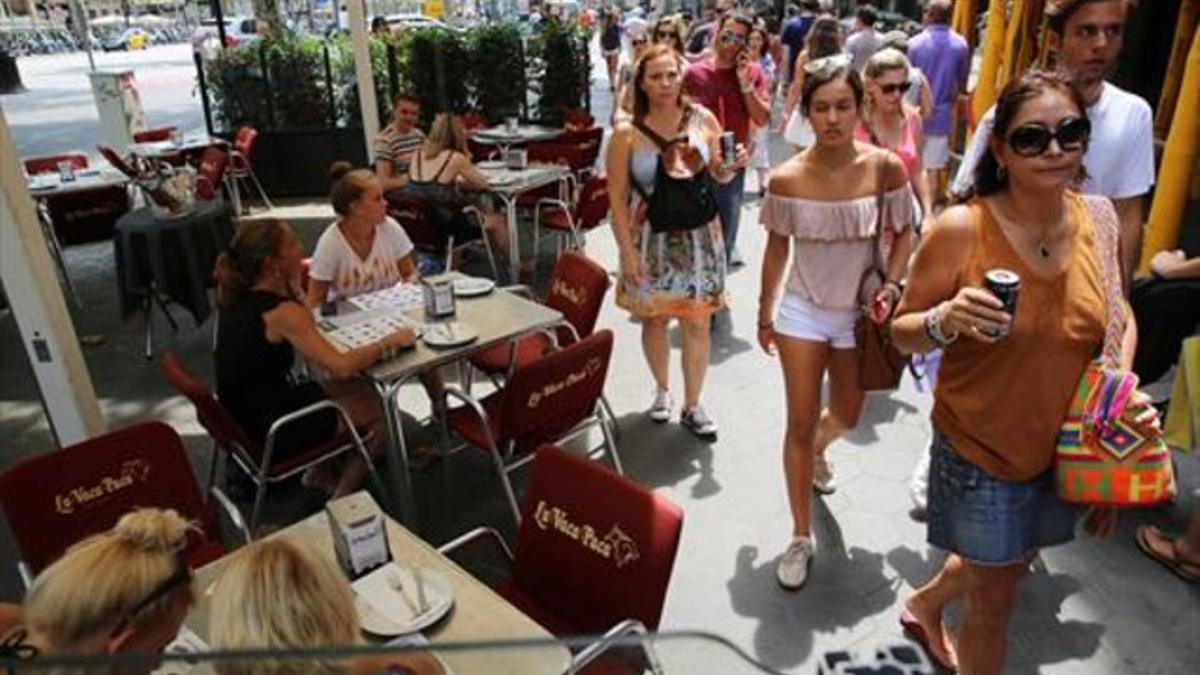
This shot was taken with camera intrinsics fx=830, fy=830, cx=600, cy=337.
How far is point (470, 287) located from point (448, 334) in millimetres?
607

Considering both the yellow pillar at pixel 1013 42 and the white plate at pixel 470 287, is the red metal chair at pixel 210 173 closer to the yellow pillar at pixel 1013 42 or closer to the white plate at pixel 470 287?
the white plate at pixel 470 287

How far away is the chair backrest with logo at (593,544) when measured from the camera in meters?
1.99

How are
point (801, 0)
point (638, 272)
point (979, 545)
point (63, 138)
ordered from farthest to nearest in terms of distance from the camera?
point (63, 138) < point (801, 0) < point (638, 272) < point (979, 545)

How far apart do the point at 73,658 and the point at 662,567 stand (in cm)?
135

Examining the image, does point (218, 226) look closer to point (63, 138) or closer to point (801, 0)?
point (801, 0)

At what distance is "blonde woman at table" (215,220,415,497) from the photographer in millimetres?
3043

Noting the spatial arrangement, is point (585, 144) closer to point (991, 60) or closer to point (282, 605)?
point (991, 60)

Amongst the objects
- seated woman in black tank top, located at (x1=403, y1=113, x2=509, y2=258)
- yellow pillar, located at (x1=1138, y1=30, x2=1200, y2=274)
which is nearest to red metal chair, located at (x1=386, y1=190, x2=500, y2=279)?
seated woman in black tank top, located at (x1=403, y1=113, x2=509, y2=258)

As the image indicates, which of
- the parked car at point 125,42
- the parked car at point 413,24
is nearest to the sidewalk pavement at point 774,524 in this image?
the parked car at point 413,24

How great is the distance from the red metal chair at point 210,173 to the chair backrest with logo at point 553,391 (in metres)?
4.06

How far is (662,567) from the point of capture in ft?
6.48

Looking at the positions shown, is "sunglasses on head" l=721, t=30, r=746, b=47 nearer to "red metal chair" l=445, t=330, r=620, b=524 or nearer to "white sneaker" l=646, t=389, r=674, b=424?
"white sneaker" l=646, t=389, r=674, b=424

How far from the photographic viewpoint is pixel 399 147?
235 inches

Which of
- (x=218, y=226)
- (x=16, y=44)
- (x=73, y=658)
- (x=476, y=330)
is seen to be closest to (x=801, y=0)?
(x=218, y=226)
